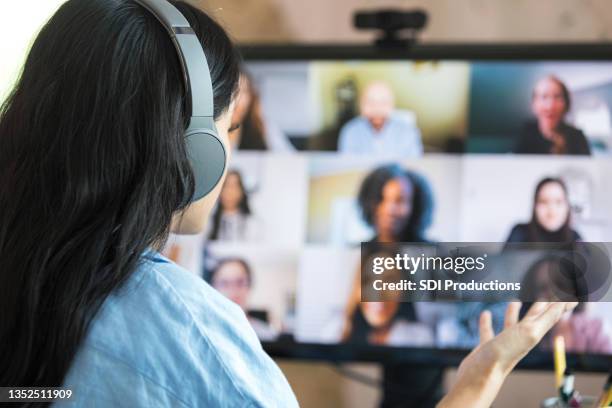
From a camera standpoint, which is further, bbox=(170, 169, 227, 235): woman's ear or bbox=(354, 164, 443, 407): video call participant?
bbox=(354, 164, 443, 407): video call participant

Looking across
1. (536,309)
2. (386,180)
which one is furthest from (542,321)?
(386,180)

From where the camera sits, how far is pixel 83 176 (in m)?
0.59

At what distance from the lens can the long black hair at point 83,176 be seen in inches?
22.6

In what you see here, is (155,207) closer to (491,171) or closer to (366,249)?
(366,249)

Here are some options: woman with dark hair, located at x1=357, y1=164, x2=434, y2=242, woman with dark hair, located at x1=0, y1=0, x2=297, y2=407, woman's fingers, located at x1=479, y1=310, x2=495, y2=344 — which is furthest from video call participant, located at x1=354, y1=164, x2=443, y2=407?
woman with dark hair, located at x1=0, y1=0, x2=297, y2=407

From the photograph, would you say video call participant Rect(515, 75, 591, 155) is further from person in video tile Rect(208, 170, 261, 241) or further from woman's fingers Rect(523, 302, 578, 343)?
woman's fingers Rect(523, 302, 578, 343)

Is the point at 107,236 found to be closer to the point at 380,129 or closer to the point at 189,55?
the point at 189,55

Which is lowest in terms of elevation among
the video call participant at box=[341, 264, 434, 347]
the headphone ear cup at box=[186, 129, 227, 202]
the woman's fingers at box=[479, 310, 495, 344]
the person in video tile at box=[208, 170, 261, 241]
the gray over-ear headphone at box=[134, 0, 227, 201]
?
the video call participant at box=[341, 264, 434, 347]

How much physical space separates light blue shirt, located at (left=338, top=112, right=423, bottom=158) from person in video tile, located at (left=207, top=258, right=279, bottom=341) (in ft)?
0.87

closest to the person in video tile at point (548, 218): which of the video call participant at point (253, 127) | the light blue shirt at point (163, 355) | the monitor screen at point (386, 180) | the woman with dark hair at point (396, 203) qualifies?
the monitor screen at point (386, 180)

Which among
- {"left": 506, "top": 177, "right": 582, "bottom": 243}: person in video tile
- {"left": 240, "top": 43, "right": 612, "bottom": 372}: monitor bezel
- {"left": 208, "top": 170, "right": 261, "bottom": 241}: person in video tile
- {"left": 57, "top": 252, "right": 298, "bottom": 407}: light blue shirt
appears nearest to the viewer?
{"left": 57, "top": 252, "right": 298, "bottom": 407}: light blue shirt

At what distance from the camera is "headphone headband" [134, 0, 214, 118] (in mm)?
600

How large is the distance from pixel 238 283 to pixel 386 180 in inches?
12.1

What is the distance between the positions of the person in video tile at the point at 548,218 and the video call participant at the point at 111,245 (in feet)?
2.21
